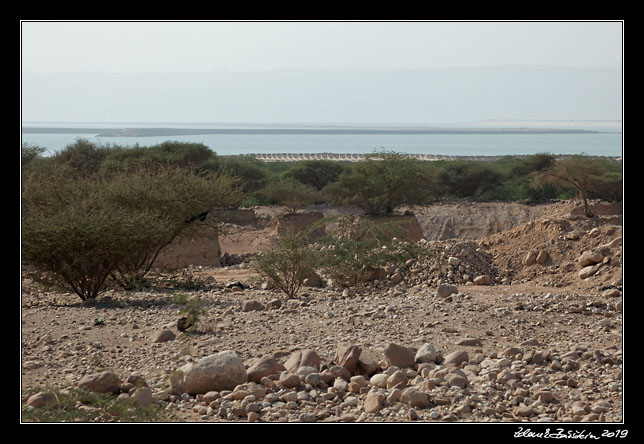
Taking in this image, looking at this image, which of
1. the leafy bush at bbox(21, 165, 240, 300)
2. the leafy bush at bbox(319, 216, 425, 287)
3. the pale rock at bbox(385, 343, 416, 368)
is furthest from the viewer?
the leafy bush at bbox(319, 216, 425, 287)

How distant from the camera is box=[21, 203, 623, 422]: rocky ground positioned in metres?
5.26

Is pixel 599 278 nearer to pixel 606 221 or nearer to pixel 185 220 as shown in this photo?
pixel 185 220

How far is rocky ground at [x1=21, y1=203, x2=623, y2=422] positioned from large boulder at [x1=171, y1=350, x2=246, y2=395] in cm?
1

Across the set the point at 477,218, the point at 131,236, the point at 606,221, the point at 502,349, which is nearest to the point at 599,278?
the point at 502,349

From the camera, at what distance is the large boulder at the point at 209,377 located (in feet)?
18.3

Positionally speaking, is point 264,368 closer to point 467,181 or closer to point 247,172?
point 247,172

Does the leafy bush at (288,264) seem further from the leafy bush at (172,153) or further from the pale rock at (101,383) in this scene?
the leafy bush at (172,153)

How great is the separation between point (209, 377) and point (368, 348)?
5.42 ft

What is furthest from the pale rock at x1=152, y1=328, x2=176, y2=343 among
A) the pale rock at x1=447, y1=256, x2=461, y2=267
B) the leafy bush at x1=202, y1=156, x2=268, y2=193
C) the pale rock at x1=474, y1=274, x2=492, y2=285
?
the leafy bush at x1=202, y1=156, x2=268, y2=193

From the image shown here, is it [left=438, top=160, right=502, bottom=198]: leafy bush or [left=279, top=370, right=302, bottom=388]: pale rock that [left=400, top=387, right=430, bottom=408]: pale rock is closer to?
[left=279, top=370, right=302, bottom=388]: pale rock

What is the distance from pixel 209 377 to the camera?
5.60 meters

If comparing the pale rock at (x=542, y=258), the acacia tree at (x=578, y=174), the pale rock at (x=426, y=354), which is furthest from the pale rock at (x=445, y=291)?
the acacia tree at (x=578, y=174)

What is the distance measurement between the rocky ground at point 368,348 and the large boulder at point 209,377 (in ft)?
0.04

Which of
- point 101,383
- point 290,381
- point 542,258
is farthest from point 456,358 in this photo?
point 542,258
